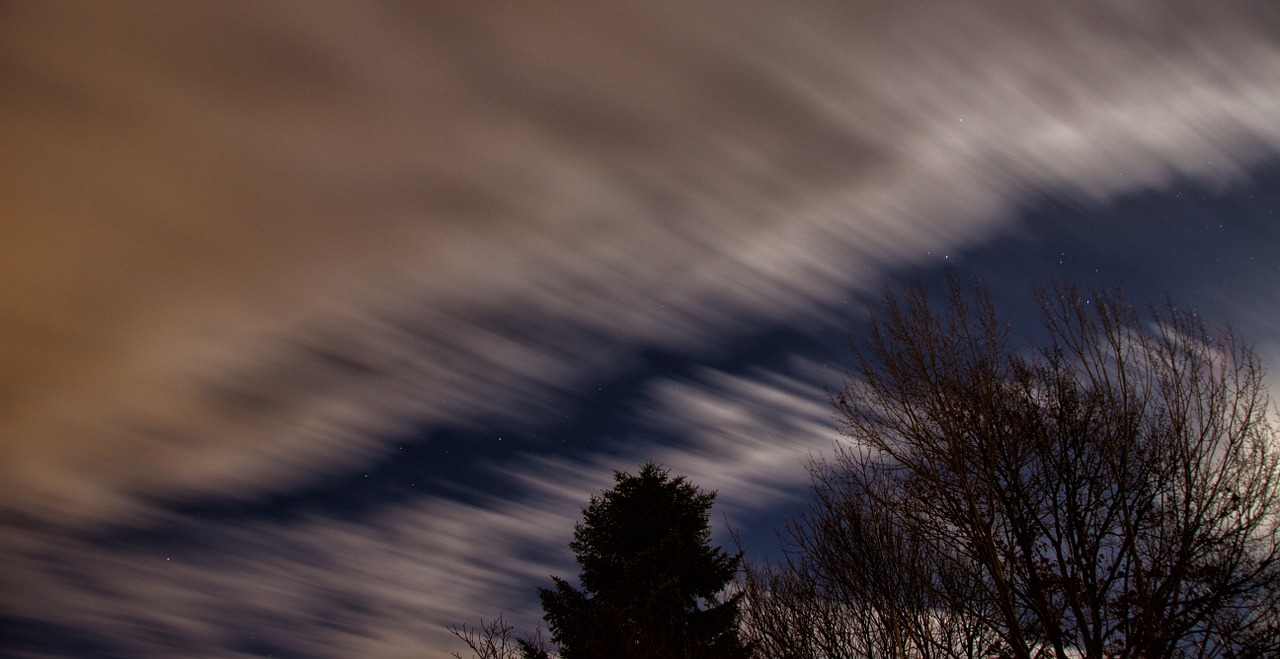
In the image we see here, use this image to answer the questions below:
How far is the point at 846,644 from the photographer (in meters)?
15.3

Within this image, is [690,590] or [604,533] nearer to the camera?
[690,590]

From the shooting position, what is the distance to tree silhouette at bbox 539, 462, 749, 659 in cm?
2383

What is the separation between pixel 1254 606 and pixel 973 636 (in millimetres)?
4685

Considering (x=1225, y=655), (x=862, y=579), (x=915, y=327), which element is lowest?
(x=1225, y=655)

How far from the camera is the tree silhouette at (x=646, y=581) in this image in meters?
23.8

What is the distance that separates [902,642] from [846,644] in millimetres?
1442

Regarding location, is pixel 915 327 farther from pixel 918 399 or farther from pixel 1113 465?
pixel 1113 465

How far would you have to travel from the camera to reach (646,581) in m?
25.9

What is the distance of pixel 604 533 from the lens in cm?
2803

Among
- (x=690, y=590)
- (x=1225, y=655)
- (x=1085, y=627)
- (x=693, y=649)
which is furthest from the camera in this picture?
(x=690, y=590)

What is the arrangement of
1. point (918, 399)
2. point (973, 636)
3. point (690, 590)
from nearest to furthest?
point (918, 399)
point (973, 636)
point (690, 590)

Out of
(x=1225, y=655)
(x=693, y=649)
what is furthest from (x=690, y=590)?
(x=1225, y=655)

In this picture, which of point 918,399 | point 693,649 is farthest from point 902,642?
point 693,649

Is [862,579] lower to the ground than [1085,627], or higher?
higher
